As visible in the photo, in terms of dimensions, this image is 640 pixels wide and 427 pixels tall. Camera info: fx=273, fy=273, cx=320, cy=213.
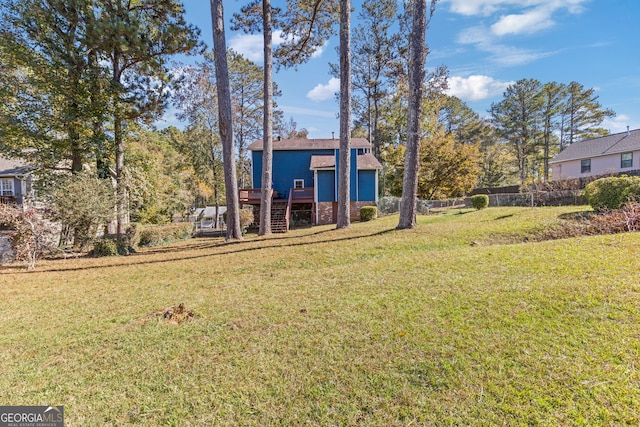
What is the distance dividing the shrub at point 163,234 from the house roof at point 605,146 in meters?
33.2

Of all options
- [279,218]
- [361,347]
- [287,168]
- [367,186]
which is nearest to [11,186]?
[279,218]

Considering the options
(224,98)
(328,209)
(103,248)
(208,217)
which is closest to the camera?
(103,248)

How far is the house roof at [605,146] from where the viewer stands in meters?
21.7

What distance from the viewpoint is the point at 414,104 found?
9.55 m

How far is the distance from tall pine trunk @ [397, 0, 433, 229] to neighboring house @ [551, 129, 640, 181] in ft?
64.4

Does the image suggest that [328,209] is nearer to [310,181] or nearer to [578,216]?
[310,181]

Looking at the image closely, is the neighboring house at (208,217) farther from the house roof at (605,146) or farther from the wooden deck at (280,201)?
the house roof at (605,146)

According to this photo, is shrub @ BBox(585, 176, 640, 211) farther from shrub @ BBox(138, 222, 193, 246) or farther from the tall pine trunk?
shrub @ BBox(138, 222, 193, 246)

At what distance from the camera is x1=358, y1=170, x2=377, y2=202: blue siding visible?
64.2ft

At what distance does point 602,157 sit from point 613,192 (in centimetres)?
2058

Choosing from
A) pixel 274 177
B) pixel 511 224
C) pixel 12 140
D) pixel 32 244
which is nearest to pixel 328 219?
pixel 274 177

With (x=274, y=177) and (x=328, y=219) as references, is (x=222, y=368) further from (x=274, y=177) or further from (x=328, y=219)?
(x=274, y=177)

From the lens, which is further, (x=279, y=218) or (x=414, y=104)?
Answer: (x=279, y=218)

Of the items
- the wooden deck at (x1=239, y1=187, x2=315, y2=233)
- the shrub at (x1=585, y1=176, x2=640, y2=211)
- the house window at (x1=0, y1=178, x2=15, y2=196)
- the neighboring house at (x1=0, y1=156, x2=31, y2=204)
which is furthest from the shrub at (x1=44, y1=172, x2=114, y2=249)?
the shrub at (x1=585, y1=176, x2=640, y2=211)
